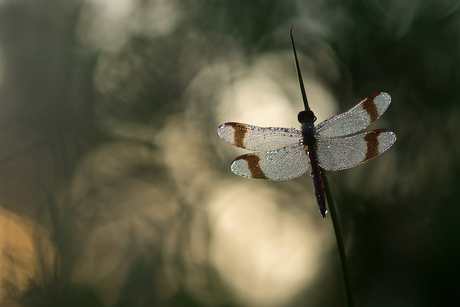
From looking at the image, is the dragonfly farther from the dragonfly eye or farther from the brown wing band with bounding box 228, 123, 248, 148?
the dragonfly eye

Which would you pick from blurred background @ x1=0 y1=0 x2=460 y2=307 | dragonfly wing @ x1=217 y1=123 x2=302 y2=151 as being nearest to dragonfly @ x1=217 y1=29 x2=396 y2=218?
dragonfly wing @ x1=217 y1=123 x2=302 y2=151

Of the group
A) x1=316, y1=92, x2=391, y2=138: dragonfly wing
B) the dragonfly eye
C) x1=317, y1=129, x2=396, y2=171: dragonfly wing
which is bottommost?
x1=317, y1=129, x2=396, y2=171: dragonfly wing

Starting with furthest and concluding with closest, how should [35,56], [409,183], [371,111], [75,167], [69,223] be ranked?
[35,56] → [75,167] → [69,223] → [409,183] → [371,111]

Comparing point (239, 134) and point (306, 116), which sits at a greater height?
point (239, 134)

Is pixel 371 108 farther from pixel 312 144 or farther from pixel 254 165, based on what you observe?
pixel 254 165

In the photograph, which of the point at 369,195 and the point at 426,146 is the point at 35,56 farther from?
the point at 426,146

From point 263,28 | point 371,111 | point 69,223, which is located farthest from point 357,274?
point 69,223

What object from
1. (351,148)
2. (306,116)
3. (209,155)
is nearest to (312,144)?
(351,148)
